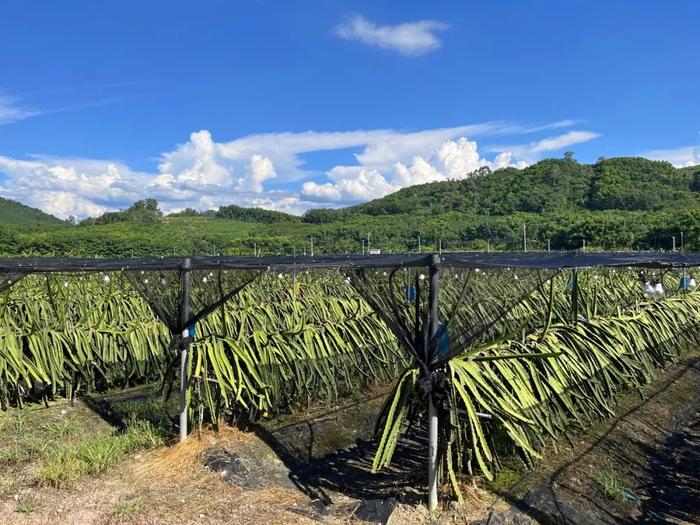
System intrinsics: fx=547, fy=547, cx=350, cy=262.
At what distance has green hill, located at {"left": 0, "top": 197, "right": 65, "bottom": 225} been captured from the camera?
85.1 meters

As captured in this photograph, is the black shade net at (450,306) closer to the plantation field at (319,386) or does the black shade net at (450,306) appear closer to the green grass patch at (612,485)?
the plantation field at (319,386)

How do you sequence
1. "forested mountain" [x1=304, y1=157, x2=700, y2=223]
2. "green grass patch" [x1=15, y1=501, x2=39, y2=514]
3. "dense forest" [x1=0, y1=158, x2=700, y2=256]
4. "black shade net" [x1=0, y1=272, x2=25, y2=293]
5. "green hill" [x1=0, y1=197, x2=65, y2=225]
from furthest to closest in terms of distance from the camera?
"green hill" [x1=0, y1=197, x2=65, y2=225]
"forested mountain" [x1=304, y1=157, x2=700, y2=223]
"dense forest" [x1=0, y1=158, x2=700, y2=256]
"black shade net" [x1=0, y1=272, x2=25, y2=293]
"green grass patch" [x1=15, y1=501, x2=39, y2=514]

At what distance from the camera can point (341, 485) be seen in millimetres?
3393

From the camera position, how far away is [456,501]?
2980mm

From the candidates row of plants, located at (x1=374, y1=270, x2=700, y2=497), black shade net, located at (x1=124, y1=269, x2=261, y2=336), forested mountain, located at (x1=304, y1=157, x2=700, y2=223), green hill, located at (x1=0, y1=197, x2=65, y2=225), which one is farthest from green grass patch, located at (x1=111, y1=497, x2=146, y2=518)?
green hill, located at (x1=0, y1=197, x2=65, y2=225)

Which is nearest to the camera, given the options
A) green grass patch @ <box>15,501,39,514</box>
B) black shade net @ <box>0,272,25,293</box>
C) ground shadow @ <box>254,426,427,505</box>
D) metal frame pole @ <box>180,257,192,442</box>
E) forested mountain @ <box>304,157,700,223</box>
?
green grass patch @ <box>15,501,39,514</box>

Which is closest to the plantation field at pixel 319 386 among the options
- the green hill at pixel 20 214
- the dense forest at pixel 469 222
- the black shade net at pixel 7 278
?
the black shade net at pixel 7 278

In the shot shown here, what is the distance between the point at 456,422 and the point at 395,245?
3907 centimetres

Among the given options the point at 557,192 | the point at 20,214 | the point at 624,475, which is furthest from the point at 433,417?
the point at 20,214

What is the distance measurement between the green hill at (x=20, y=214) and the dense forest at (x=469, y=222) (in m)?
19.1

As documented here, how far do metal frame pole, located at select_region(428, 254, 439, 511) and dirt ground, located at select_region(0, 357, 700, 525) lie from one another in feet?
0.33

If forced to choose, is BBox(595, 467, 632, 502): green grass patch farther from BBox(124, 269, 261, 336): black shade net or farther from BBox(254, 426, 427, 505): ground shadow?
BBox(124, 269, 261, 336): black shade net

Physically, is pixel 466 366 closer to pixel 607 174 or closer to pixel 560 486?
pixel 560 486

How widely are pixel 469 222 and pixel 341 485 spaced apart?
47.9 m
